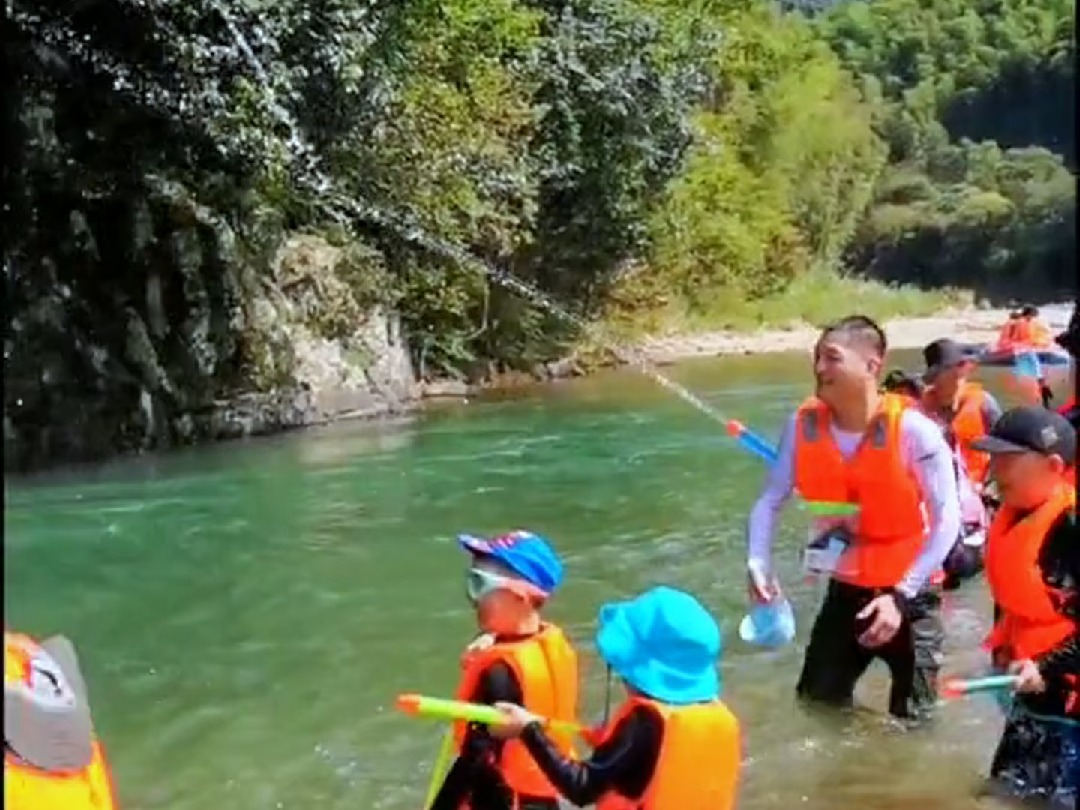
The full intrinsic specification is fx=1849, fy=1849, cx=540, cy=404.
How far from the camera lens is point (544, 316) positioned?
23578 millimetres

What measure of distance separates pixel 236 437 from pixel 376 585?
763 cm

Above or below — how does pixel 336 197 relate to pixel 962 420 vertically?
above

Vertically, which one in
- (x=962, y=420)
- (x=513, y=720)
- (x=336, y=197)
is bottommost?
(x=962, y=420)

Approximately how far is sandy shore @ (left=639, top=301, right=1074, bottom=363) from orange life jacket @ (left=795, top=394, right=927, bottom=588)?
1876 cm

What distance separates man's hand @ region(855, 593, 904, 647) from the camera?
5172 millimetres

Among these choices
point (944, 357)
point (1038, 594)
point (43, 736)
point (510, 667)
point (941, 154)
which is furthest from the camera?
point (941, 154)

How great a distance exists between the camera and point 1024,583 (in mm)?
4535

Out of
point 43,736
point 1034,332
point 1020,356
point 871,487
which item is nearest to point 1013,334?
point 1034,332

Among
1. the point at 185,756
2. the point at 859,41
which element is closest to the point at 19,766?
the point at 185,756

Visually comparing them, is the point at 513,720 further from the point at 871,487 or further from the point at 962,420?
the point at 962,420

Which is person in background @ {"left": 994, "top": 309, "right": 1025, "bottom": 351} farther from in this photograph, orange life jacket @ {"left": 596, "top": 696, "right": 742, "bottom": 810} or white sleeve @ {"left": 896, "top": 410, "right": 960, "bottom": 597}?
orange life jacket @ {"left": 596, "top": 696, "right": 742, "bottom": 810}

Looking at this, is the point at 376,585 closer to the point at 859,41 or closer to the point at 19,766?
the point at 19,766

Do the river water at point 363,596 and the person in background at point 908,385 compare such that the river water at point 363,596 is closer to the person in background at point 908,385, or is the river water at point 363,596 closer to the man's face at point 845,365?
the person in background at point 908,385

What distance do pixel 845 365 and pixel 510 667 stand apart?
5.66 feet
